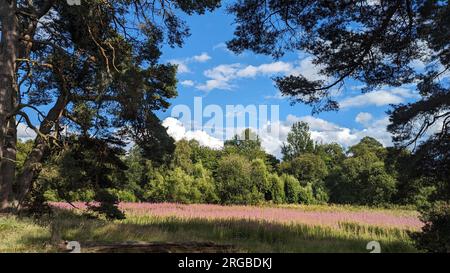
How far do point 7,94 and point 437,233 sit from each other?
36.4ft

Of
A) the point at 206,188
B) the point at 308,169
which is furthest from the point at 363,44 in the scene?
the point at 308,169

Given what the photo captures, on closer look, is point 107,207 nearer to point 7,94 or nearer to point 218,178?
point 7,94

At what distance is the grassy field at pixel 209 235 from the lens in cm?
748

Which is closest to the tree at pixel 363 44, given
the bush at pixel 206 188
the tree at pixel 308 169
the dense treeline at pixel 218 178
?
→ the dense treeline at pixel 218 178

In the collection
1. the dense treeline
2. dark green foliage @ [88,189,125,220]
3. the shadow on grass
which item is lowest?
the shadow on grass

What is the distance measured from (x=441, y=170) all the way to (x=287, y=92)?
4059mm

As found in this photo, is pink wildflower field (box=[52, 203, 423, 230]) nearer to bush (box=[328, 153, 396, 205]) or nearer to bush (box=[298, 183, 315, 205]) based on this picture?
bush (box=[328, 153, 396, 205])

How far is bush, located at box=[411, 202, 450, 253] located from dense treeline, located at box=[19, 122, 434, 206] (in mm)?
910

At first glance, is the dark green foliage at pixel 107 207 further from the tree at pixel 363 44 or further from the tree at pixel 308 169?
the tree at pixel 308 169

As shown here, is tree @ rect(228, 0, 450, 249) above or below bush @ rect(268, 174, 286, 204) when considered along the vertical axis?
above

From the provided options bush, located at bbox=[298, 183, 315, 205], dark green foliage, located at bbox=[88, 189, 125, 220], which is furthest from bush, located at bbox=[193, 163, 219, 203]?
dark green foliage, located at bbox=[88, 189, 125, 220]

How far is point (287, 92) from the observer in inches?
432

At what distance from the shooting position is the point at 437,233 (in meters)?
8.23

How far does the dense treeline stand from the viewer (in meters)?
12.5
